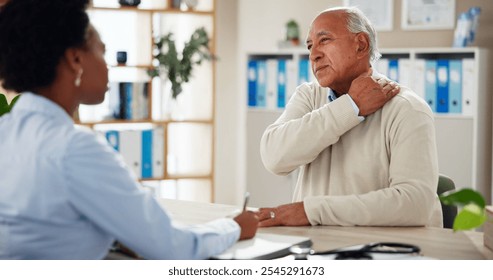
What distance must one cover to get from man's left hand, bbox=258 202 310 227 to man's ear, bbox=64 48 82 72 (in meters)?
0.79

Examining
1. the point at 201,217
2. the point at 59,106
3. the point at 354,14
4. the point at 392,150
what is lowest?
the point at 201,217

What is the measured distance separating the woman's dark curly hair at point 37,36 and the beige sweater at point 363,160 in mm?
896

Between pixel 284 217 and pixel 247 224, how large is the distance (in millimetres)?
354

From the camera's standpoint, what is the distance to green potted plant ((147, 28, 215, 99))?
18.0 feet

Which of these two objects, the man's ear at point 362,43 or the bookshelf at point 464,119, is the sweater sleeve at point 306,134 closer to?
the man's ear at point 362,43

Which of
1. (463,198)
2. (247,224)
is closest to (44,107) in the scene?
(247,224)

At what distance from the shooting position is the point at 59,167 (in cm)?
133

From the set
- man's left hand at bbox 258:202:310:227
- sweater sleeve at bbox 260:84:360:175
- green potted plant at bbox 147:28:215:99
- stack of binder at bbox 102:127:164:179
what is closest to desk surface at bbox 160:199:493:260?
man's left hand at bbox 258:202:310:227

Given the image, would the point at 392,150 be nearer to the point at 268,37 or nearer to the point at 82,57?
the point at 82,57

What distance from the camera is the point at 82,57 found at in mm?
1466

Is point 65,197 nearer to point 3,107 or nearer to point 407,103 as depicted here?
point 3,107

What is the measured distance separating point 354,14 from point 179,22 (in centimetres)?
365

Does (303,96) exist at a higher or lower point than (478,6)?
lower

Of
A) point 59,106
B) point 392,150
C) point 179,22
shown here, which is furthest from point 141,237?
point 179,22
